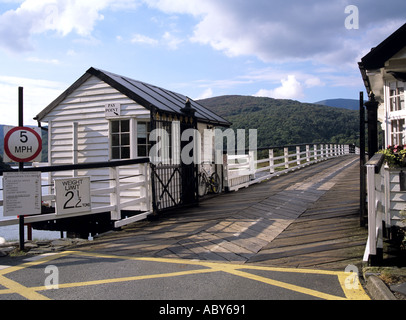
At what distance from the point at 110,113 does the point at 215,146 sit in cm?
404

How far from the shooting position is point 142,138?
36.2 ft

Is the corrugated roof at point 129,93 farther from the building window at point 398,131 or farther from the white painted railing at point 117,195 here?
the building window at point 398,131

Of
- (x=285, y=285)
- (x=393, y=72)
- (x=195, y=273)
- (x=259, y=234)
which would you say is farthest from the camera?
(x=393, y=72)

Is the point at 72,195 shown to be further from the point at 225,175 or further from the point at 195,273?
the point at 225,175

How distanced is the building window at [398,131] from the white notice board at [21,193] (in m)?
7.43

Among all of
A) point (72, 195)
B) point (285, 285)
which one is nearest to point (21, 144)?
point (72, 195)

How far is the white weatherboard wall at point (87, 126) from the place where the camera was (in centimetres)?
1102

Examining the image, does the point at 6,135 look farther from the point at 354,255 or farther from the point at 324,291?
the point at 354,255

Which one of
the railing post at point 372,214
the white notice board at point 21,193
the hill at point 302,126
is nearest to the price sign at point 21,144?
the white notice board at point 21,193

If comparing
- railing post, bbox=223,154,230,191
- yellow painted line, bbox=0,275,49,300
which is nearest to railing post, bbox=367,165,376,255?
yellow painted line, bbox=0,275,49,300

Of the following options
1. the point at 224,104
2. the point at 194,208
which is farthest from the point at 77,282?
the point at 224,104

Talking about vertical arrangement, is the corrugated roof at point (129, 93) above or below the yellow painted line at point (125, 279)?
above

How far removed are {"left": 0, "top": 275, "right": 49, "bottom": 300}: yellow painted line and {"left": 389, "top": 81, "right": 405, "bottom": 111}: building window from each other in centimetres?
787

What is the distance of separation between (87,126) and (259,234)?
7.26m
